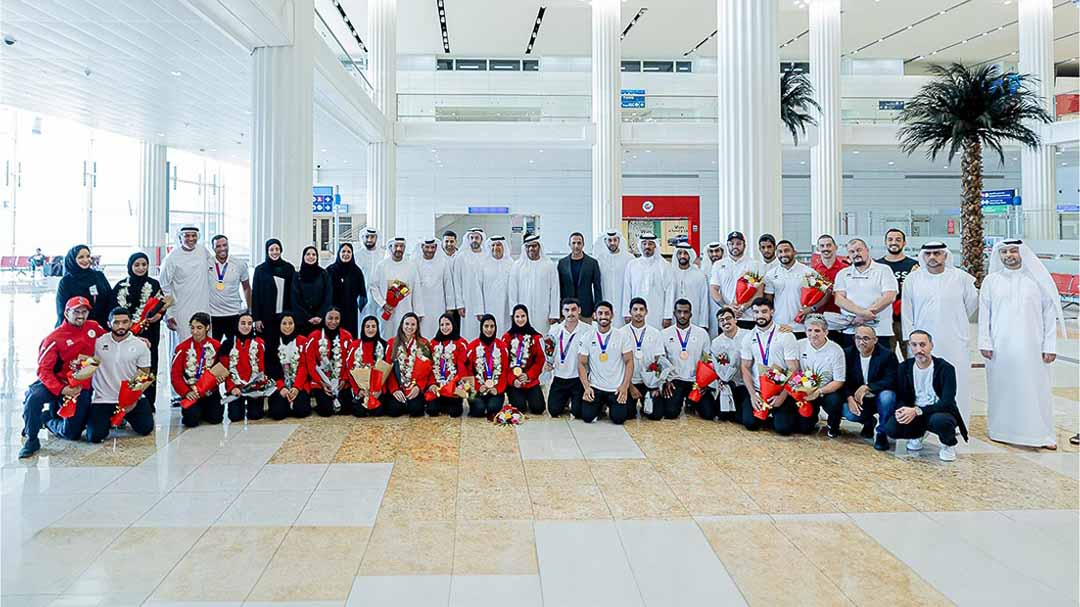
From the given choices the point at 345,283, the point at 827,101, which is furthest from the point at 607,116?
the point at 345,283

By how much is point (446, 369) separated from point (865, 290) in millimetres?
3903

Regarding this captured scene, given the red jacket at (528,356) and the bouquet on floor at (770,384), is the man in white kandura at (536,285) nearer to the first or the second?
the red jacket at (528,356)

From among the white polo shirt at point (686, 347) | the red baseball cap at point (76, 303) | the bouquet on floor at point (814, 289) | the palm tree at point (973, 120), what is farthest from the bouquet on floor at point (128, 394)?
the palm tree at point (973, 120)

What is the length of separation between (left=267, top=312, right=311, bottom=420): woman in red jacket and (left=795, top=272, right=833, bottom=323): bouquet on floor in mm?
4763

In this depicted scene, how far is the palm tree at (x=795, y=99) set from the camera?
17641mm

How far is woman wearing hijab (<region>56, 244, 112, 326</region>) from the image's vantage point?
621 cm

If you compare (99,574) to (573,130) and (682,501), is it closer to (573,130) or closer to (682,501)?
Answer: (682,501)

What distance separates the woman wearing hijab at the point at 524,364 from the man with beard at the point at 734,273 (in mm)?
2014

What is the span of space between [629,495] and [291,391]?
3.61 meters

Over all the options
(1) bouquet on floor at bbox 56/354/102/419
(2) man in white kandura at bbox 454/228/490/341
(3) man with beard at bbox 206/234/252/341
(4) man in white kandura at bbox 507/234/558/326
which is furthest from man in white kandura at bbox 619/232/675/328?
(1) bouquet on floor at bbox 56/354/102/419

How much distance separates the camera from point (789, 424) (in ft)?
19.7

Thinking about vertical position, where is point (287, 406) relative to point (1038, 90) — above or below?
below

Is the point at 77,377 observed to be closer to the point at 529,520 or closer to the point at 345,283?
the point at 345,283

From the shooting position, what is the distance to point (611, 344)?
662cm
